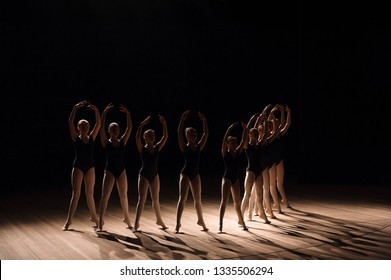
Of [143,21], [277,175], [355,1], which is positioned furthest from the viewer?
[143,21]

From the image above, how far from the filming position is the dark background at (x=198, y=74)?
32.9 ft

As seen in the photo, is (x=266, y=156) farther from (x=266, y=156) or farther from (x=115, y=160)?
(x=115, y=160)

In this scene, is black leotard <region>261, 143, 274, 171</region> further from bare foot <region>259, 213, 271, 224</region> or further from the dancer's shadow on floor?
the dancer's shadow on floor

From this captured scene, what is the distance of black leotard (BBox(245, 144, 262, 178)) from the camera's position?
569 centimetres

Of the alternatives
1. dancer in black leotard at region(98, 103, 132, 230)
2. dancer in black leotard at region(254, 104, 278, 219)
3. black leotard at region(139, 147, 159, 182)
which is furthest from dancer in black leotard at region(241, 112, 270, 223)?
dancer in black leotard at region(98, 103, 132, 230)

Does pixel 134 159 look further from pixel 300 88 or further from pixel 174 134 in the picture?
pixel 300 88

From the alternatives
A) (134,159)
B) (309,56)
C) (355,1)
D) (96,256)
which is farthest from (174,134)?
(96,256)

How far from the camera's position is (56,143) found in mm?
10406

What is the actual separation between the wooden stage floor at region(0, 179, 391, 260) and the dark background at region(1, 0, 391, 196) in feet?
9.06

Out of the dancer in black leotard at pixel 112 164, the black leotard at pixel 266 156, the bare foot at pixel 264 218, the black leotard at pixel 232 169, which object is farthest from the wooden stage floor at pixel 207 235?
the black leotard at pixel 266 156

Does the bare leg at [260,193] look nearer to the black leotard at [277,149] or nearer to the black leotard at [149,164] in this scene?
the black leotard at [277,149]

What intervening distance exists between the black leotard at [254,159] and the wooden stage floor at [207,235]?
2.13 ft

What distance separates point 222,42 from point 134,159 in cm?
359

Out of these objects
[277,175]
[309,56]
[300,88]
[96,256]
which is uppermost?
[309,56]
